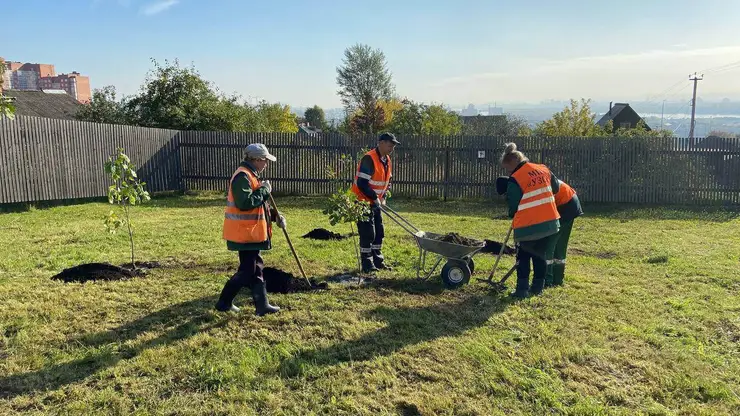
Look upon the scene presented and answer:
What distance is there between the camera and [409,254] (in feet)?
24.1

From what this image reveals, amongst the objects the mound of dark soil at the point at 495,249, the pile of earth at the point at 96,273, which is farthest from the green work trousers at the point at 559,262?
the pile of earth at the point at 96,273

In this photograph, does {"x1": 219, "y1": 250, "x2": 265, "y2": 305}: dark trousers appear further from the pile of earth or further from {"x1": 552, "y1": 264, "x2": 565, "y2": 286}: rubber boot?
{"x1": 552, "y1": 264, "x2": 565, "y2": 286}: rubber boot

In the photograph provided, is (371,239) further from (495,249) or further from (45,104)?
(45,104)

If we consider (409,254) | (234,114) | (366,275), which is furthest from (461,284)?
(234,114)

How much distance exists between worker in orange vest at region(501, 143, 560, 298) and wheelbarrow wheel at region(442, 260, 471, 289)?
611mm

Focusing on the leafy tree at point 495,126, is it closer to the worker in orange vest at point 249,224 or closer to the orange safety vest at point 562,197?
the orange safety vest at point 562,197

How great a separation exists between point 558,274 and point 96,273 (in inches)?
215

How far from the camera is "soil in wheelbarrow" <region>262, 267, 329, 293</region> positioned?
5.49m

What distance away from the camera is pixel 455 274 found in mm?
5664

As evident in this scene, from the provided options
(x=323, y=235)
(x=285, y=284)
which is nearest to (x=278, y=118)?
(x=323, y=235)

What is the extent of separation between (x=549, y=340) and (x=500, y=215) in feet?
26.3

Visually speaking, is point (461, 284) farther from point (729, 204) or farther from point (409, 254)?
point (729, 204)

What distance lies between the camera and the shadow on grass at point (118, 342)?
3477 millimetres

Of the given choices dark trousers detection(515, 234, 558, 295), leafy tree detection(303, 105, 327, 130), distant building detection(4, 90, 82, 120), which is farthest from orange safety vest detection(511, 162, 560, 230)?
leafy tree detection(303, 105, 327, 130)
